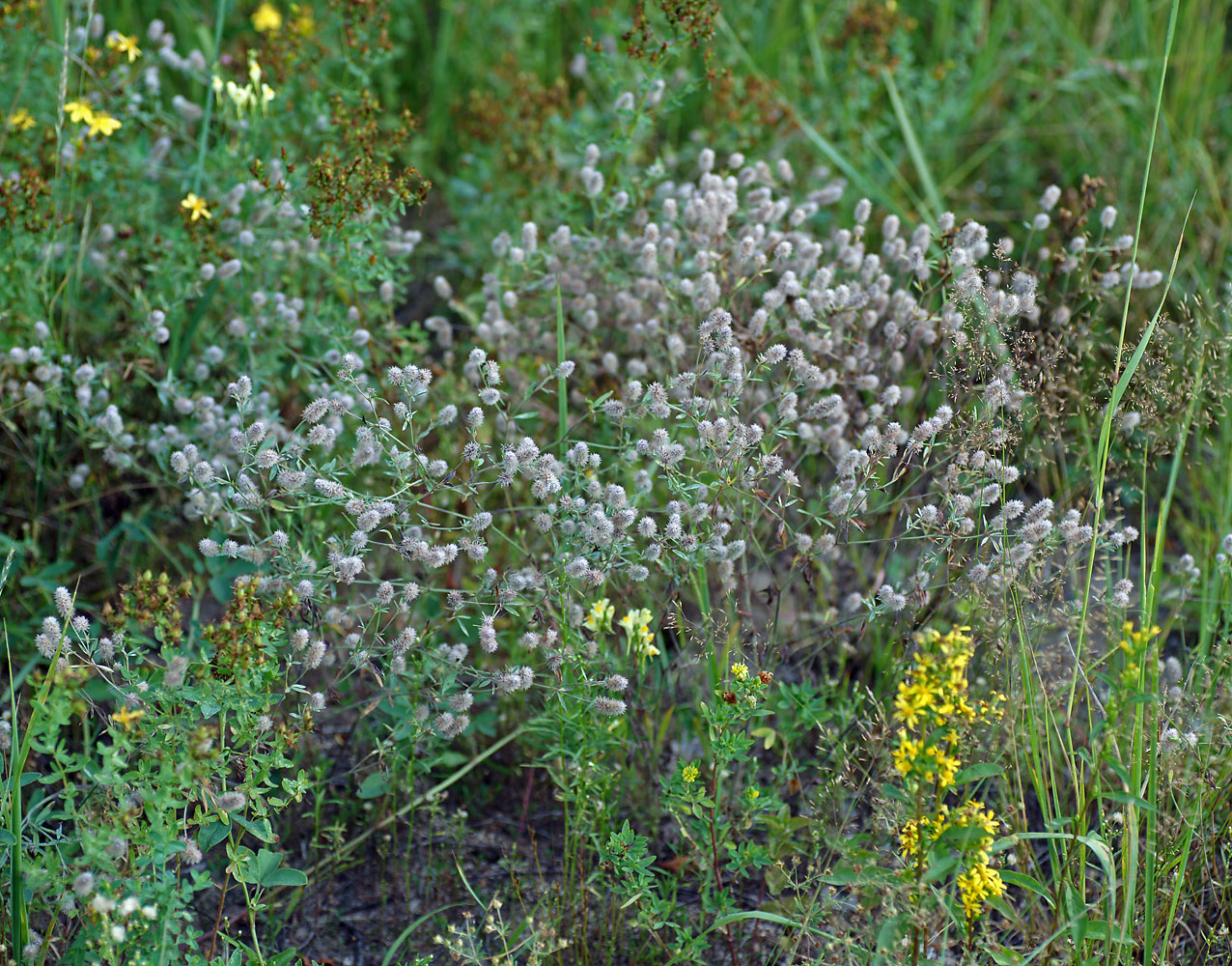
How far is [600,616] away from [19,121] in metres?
2.34

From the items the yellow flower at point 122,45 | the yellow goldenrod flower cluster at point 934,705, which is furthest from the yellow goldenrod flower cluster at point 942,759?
the yellow flower at point 122,45

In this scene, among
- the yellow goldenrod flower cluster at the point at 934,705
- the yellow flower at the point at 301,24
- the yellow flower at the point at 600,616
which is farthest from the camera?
the yellow flower at the point at 301,24

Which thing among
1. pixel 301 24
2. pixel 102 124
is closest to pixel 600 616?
pixel 102 124

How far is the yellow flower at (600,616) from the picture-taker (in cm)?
233

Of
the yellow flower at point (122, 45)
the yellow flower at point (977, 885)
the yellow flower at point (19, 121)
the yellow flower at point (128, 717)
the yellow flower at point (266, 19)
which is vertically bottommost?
the yellow flower at point (977, 885)

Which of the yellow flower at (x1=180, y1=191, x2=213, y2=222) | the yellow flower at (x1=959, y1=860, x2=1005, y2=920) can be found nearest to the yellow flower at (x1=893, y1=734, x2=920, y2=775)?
the yellow flower at (x1=959, y1=860, x2=1005, y2=920)

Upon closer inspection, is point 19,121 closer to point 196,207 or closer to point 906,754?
point 196,207

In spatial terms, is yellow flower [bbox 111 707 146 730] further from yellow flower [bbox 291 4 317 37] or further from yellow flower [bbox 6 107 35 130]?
yellow flower [bbox 291 4 317 37]

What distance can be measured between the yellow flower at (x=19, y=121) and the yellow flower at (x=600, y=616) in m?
2.26

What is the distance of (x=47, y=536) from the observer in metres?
3.34

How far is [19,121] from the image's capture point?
3303 millimetres

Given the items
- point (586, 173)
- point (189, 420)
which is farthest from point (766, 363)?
point (189, 420)

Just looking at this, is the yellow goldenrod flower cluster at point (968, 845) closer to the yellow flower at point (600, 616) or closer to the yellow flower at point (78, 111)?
the yellow flower at point (600, 616)

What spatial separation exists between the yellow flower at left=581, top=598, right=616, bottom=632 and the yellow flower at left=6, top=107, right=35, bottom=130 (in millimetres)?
2262
